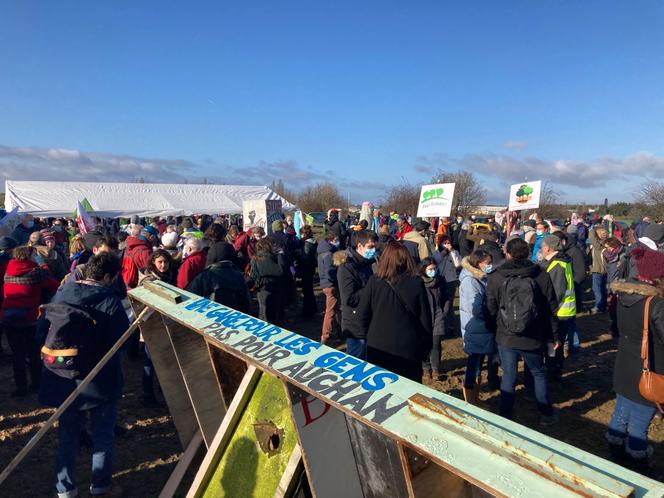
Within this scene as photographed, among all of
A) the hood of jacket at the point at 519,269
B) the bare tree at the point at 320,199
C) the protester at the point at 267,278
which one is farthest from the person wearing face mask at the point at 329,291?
the bare tree at the point at 320,199

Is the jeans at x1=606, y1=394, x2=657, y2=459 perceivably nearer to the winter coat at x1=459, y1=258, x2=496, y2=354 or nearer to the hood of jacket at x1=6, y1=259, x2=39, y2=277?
the winter coat at x1=459, y1=258, x2=496, y2=354

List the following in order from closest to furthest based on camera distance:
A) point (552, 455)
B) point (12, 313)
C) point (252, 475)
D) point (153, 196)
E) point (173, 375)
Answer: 1. point (552, 455)
2. point (252, 475)
3. point (173, 375)
4. point (12, 313)
5. point (153, 196)

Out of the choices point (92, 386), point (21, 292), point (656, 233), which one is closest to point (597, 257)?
point (656, 233)

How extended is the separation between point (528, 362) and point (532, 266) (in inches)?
35.9

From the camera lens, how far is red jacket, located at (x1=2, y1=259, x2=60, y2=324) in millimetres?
4676

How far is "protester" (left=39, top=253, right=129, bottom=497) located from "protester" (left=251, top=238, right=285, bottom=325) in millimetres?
3337

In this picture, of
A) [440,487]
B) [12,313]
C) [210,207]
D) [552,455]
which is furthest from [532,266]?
[210,207]

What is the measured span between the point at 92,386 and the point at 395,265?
2388 mm

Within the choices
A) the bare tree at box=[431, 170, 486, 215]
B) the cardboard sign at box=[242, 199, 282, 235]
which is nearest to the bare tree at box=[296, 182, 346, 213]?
the bare tree at box=[431, 170, 486, 215]

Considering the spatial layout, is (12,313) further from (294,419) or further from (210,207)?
(210,207)

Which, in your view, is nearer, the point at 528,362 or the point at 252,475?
the point at 252,475

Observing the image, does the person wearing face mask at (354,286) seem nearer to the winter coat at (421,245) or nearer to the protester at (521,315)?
the protester at (521,315)

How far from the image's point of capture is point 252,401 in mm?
2148

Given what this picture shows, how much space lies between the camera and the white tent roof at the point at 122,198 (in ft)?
58.7
